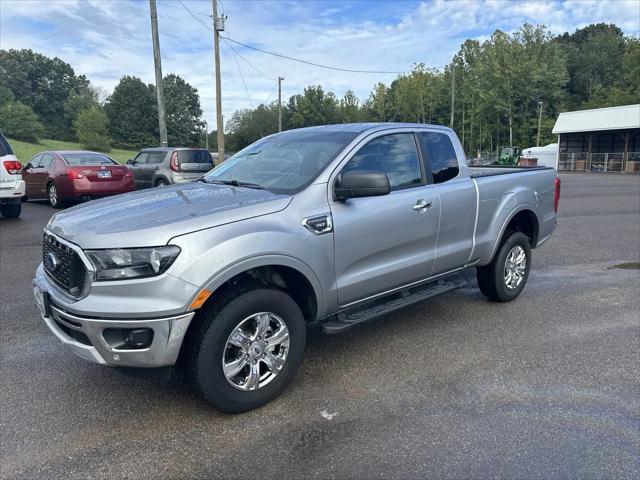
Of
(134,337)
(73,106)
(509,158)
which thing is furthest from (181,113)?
(134,337)

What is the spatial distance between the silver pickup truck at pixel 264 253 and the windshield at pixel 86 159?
9.47 meters

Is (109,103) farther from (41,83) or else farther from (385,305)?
(385,305)

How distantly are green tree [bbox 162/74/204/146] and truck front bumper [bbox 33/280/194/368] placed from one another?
3481 inches

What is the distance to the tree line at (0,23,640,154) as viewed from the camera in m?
65.6

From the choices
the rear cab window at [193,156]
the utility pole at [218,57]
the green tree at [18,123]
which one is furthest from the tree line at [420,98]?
the rear cab window at [193,156]

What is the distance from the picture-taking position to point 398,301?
4133mm

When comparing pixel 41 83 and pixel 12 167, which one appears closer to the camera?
pixel 12 167

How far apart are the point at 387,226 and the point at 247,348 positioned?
1447 mm

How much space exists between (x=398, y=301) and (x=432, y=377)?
0.68m

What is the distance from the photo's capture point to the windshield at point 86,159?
1248 centimetres

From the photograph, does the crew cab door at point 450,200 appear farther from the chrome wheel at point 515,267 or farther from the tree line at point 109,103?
the tree line at point 109,103

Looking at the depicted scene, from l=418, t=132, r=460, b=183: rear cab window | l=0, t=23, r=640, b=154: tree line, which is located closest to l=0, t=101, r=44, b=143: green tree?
l=0, t=23, r=640, b=154: tree line

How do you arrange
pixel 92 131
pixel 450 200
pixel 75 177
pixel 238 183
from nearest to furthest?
pixel 238 183, pixel 450 200, pixel 75 177, pixel 92 131

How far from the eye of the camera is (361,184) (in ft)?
11.4
